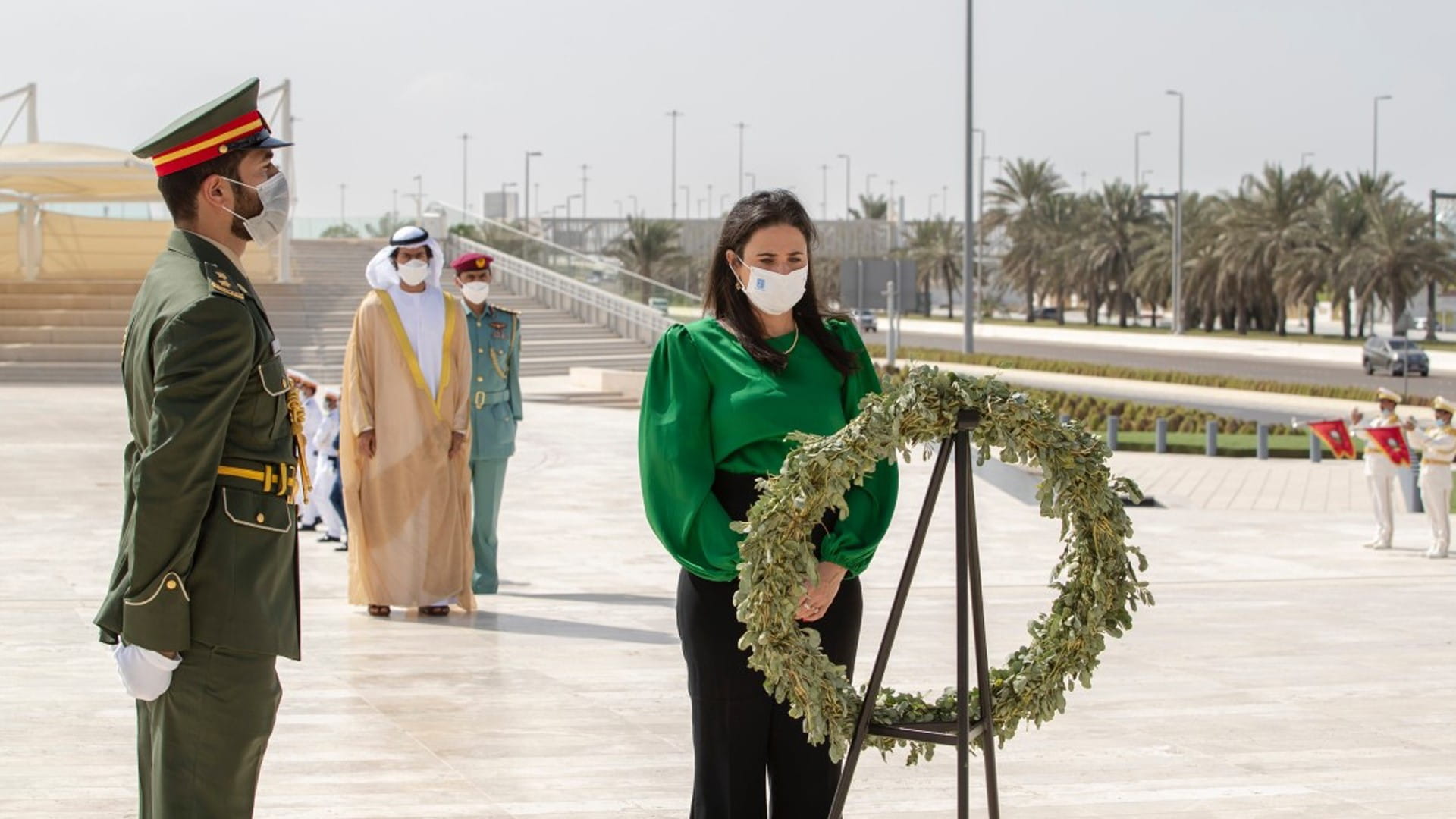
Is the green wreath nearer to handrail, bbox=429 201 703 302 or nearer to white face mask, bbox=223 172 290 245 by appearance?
white face mask, bbox=223 172 290 245

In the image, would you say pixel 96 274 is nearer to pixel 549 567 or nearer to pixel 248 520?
pixel 549 567

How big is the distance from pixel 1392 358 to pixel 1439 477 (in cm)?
3370

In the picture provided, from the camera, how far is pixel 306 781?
20.5 feet

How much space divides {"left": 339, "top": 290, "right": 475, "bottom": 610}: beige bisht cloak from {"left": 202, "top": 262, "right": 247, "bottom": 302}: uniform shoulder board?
5.34m

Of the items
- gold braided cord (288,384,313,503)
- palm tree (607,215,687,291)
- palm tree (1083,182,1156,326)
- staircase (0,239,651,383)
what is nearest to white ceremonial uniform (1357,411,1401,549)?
gold braided cord (288,384,313,503)

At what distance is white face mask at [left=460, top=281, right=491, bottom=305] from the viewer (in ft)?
34.2

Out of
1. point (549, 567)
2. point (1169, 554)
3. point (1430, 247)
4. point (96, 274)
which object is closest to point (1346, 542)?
point (1169, 554)

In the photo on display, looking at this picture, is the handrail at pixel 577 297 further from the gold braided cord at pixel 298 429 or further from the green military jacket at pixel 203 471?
the green military jacket at pixel 203 471

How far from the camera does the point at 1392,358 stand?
46.3 m

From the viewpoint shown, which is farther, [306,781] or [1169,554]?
[1169,554]

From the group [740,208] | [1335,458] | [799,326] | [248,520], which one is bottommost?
[1335,458]

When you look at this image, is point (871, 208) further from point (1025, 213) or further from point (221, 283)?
point (221, 283)

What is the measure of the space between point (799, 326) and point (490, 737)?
3005 mm

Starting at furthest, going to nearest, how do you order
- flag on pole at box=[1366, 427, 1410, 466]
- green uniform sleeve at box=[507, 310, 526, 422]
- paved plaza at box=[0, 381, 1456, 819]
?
flag on pole at box=[1366, 427, 1410, 466]
green uniform sleeve at box=[507, 310, 526, 422]
paved plaza at box=[0, 381, 1456, 819]
